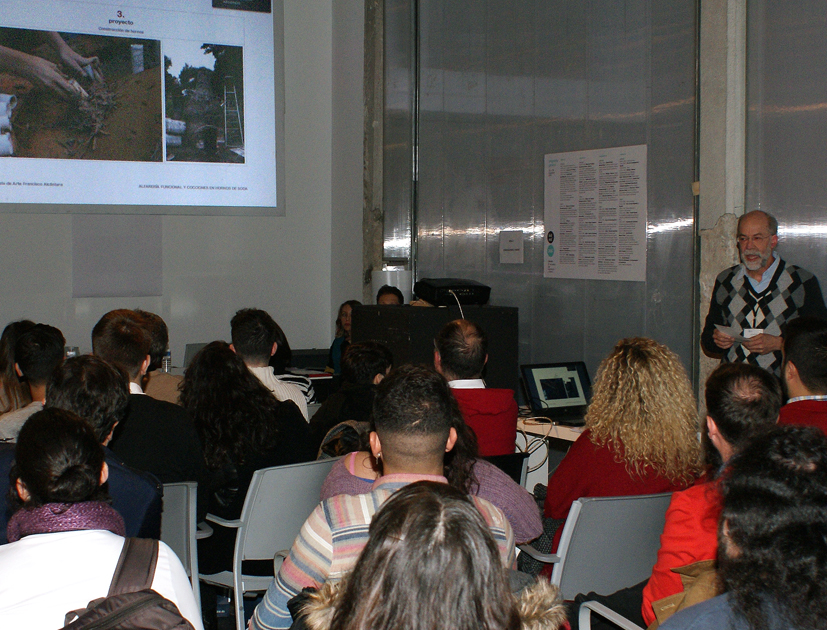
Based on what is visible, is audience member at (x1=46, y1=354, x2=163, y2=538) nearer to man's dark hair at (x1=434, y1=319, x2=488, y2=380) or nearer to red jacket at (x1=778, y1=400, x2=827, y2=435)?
man's dark hair at (x1=434, y1=319, x2=488, y2=380)

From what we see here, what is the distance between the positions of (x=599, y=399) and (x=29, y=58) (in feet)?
17.7

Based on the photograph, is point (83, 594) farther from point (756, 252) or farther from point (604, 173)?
point (604, 173)

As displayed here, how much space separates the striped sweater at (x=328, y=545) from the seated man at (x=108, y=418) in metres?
0.63

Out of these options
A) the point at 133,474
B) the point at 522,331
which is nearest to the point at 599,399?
the point at 133,474

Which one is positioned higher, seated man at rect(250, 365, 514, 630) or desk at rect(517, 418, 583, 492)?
seated man at rect(250, 365, 514, 630)

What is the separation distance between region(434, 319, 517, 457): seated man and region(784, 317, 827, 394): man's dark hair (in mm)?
932

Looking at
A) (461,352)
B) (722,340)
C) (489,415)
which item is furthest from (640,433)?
(722,340)

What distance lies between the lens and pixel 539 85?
16.3ft

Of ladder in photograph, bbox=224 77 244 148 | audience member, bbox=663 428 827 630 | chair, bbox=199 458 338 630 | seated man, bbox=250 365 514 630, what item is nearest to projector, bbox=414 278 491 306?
chair, bbox=199 458 338 630

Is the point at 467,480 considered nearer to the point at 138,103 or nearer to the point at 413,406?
the point at 413,406

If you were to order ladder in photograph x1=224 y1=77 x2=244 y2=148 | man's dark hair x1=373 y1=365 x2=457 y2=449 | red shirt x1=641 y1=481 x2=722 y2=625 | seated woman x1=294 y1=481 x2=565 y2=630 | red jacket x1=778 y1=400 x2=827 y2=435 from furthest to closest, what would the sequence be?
ladder in photograph x1=224 y1=77 x2=244 y2=148, red jacket x1=778 y1=400 x2=827 y2=435, red shirt x1=641 y1=481 x2=722 y2=625, man's dark hair x1=373 y1=365 x2=457 y2=449, seated woman x1=294 y1=481 x2=565 y2=630

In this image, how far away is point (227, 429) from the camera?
2744 millimetres

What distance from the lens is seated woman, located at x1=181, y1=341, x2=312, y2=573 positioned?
2.75 meters

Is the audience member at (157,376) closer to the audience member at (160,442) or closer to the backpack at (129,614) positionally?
the audience member at (160,442)
